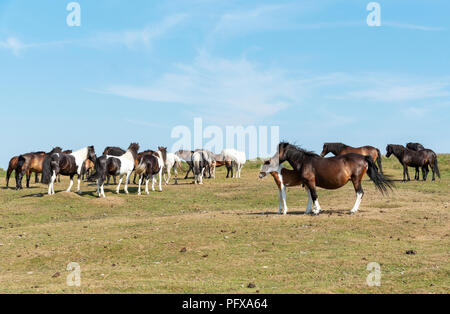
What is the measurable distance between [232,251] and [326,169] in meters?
5.89

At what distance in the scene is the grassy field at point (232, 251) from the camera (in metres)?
9.80

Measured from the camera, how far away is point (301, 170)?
1762cm

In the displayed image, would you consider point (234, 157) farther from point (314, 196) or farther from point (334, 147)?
point (314, 196)

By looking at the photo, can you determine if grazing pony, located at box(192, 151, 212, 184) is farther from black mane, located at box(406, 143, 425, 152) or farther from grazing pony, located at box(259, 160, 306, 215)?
grazing pony, located at box(259, 160, 306, 215)

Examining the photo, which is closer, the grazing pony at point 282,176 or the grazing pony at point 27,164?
the grazing pony at point 282,176

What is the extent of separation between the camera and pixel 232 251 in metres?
13.2

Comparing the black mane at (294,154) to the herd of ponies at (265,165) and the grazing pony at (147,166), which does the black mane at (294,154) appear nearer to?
the herd of ponies at (265,165)

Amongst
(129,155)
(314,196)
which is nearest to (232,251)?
(314,196)

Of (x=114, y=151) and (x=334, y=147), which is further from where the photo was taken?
(x=114, y=151)

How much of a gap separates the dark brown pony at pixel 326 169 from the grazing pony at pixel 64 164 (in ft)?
48.7

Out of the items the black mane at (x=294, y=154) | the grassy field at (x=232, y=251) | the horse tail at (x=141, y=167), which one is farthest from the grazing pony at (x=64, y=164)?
the black mane at (x=294, y=154)

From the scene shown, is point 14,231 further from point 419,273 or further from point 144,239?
point 419,273
